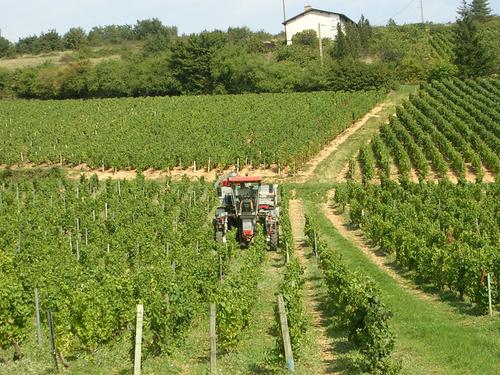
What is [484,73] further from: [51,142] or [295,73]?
[51,142]

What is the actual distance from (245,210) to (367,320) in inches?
532

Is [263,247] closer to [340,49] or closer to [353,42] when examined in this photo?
[340,49]

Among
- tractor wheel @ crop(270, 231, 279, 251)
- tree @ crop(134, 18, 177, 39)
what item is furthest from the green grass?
tree @ crop(134, 18, 177, 39)

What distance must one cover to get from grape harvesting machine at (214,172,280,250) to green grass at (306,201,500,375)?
5.90m

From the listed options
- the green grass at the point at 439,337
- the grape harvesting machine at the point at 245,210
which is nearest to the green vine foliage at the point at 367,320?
the green grass at the point at 439,337

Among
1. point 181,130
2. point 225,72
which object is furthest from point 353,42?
point 181,130

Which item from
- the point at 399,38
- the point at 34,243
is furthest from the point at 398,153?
the point at 399,38

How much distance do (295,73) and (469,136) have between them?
99.9 ft

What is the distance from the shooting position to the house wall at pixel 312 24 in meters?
107

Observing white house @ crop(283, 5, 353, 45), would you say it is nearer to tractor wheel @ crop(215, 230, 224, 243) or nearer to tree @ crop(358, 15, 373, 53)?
tree @ crop(358, 15, 373, 53)

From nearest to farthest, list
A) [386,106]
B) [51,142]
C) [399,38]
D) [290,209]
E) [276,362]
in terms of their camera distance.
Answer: [276,362], [290,209], [51,142], [386,106], [399,38]

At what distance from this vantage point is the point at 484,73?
7356 cm

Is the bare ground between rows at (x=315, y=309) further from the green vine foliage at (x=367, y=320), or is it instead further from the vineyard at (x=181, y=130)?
the vineyard at (x=181, y=130)

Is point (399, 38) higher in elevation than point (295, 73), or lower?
higher
